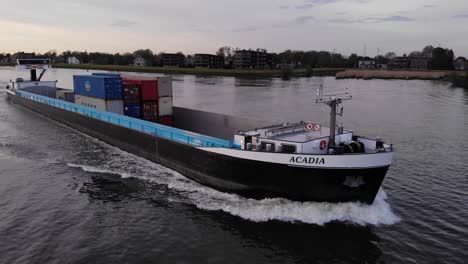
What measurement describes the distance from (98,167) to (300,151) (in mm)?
13115

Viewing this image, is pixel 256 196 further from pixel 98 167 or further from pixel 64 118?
pixel 64 118

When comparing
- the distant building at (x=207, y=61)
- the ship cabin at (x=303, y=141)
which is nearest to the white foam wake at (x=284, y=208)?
the ship cabin at (x=303, y=141)

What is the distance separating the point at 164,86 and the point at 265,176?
15129 millimetres

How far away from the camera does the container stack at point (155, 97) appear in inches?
1101

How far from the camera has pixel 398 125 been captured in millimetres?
36156

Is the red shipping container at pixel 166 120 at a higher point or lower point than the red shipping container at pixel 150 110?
lower

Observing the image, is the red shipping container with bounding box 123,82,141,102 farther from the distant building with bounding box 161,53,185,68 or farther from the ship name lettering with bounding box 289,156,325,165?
the distant building with bounding box 161,53,185,68

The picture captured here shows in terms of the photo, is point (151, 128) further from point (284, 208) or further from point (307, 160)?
point (307, 160)

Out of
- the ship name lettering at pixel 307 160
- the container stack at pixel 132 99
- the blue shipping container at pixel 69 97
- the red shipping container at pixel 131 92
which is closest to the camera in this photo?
the ship name lettering at pixel 307 160

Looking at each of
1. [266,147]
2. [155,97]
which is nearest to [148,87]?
[155,97]

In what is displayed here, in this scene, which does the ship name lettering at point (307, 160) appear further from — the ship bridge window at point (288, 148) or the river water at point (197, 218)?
the river water at point (197, 218)

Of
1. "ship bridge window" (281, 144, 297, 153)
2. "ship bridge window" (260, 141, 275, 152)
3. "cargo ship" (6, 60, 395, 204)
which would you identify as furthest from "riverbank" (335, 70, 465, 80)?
"ship bridge window" (281, 144, 297, 153)

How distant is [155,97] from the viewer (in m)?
28.5

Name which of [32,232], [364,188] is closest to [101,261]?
[32,232]
